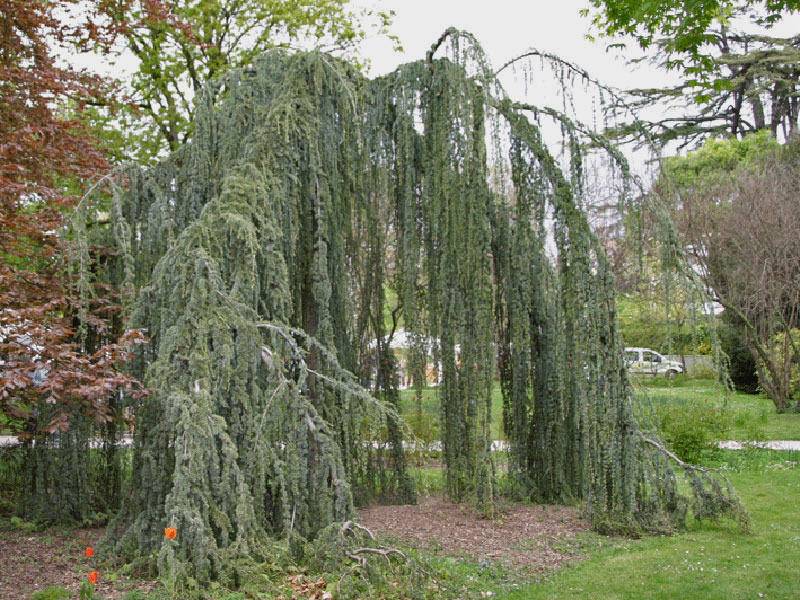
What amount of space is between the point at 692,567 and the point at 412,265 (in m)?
2.70

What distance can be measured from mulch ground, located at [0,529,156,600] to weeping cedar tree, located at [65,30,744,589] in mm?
A: 264

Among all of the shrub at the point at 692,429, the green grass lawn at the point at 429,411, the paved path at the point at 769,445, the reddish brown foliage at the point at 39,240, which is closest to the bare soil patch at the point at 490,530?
the green grass lawn at the point at 429,411

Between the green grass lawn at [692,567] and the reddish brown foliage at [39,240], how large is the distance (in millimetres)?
2915

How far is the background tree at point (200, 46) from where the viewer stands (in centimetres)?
1152

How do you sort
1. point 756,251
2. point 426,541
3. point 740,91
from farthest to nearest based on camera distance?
point 740,91, point 756,251, point 426,541

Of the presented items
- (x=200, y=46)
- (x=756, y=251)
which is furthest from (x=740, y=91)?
(x=200, y=46)

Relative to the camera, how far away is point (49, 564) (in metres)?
4.75

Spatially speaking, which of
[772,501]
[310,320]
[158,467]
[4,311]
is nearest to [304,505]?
[158,467]

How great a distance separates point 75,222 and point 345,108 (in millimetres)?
1970

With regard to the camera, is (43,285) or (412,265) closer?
(412,265)

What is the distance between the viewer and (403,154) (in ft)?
18.5

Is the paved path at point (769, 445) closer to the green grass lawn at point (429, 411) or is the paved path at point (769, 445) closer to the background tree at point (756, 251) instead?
the background tree at point (756, 251)

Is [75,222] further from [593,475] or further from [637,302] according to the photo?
[637,302]

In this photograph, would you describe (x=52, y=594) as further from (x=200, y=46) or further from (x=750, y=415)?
(x=750, y=415)
